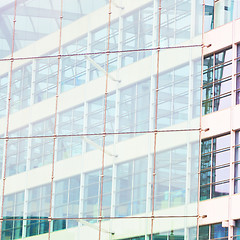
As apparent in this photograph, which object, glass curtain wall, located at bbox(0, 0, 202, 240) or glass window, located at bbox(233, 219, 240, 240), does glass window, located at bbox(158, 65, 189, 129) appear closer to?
glass curtain wall, located at bbox(0, 0, 202, 240)

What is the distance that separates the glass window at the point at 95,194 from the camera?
23.4m

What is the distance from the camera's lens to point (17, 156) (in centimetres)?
2475

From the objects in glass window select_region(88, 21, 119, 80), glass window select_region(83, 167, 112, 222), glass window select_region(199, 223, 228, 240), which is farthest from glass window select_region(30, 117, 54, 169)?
glass window select_region(199, 223, 228, 240)

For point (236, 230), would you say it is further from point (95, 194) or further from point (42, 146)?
point (42, 146)

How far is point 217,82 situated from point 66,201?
5.15 metres

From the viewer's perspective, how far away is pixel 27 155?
24609 millimetres

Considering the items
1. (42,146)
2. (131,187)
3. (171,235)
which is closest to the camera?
(171,235)

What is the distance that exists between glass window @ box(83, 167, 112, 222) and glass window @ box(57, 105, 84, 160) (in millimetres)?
851

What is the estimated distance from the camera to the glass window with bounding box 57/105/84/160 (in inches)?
950

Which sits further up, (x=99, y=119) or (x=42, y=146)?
(x=99, y=119)

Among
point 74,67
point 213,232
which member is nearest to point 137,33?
point 74,67

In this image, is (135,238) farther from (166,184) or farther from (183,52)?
(183,52)

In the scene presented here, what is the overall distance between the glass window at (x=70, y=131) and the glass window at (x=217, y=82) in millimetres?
3447

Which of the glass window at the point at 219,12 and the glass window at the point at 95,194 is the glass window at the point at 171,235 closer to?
the glass window at the point at 95,194
